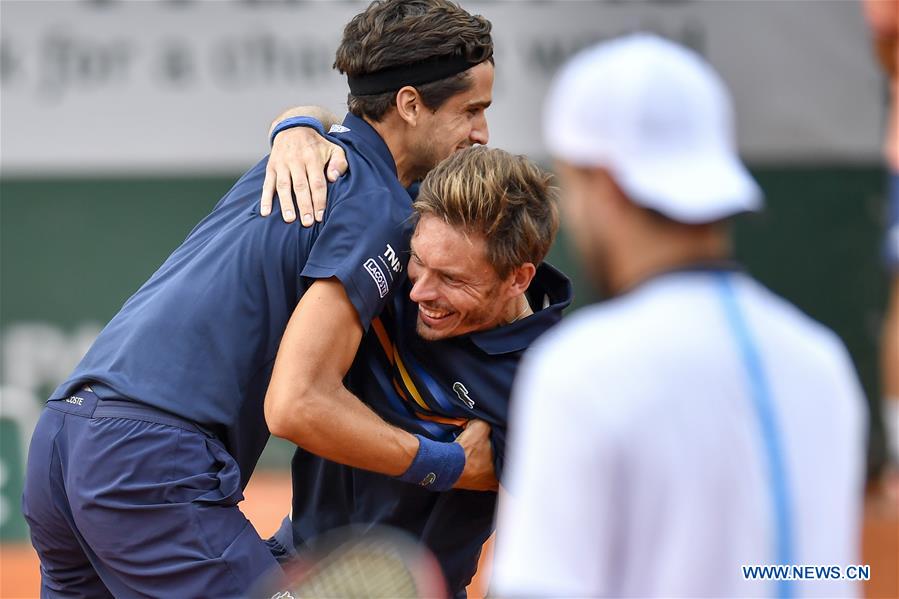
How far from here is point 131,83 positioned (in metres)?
9.03

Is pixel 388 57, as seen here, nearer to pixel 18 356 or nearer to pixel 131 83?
pixel 131 83

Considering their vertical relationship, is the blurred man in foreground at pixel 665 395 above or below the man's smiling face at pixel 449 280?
above

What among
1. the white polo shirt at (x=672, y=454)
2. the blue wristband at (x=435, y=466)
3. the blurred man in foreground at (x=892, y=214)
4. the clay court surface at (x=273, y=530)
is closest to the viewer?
the white polo shirt at (x=672, y=454)

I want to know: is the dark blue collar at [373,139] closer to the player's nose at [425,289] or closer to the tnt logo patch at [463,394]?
the player's nose at [425,289]

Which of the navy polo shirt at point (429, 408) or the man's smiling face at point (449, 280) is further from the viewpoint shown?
the navy polo shirt at point (429, 408)

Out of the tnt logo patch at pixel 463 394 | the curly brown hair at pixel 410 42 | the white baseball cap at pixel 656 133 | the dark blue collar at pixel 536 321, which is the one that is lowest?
the tnt logo patch at pixel 463 394

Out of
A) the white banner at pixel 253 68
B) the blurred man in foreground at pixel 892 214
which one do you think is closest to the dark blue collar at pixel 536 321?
the blurred man in foreground at pixel 892 214

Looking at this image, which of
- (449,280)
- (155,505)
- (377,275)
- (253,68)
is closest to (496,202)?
(449,280)

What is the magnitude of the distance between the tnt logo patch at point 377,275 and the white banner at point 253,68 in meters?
5.96

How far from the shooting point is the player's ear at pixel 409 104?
3.54 m

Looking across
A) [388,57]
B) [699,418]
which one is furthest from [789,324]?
[388,57]

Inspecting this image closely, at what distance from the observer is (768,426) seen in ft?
5.95

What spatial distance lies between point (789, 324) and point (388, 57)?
189 centimetres

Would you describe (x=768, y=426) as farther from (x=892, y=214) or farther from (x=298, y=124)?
(x=298, y=124)
